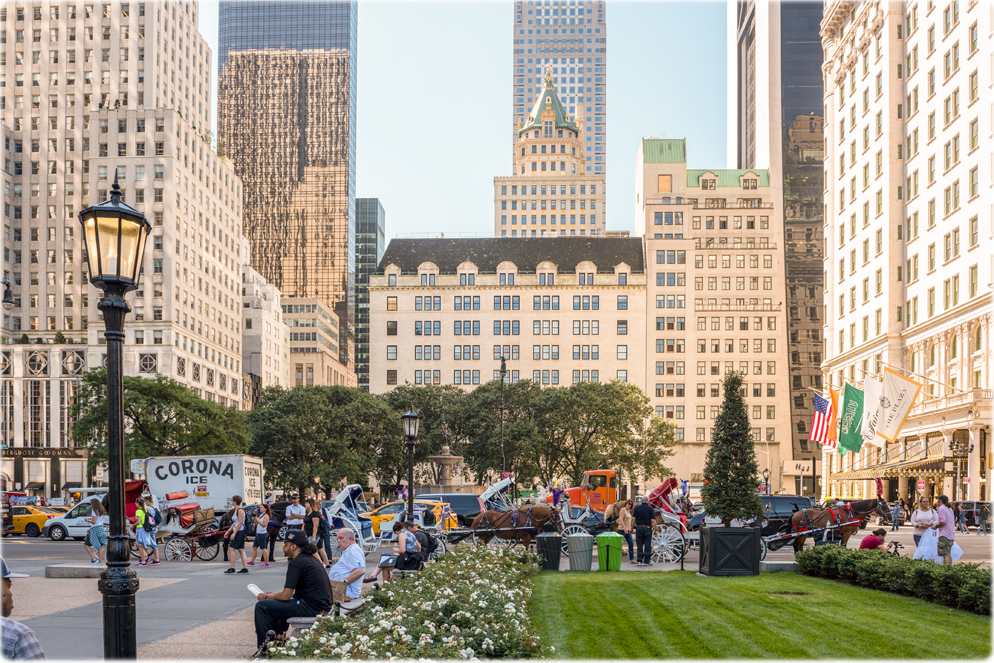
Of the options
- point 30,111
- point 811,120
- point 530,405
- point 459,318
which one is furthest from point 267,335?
point 811,120

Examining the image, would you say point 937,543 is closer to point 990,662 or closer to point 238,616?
point 990,662

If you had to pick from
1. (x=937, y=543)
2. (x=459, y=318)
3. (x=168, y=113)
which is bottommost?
(x=937, y=543)

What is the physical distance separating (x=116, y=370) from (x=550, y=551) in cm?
1690

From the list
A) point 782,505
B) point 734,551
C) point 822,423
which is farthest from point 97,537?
point 822,423

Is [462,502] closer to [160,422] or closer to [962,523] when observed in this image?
[962,523]

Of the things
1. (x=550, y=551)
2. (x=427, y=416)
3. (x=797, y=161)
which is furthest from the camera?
(x=797, y=161)

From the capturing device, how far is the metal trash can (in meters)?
24.8

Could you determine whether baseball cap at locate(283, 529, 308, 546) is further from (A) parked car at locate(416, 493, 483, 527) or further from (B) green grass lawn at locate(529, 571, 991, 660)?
(A) parked car at locate(416, 493, 483, 527)

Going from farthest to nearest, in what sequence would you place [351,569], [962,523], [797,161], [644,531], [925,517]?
1. [797,161]
2. [962,523]
3. [644,531]
4. [925,517]
5. [351,569]

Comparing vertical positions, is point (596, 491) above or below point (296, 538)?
below

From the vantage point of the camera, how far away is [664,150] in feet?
486

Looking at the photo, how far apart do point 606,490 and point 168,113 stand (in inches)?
3049

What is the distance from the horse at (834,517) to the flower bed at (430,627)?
14752 millimetres

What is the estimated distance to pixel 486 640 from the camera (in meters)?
10.0
